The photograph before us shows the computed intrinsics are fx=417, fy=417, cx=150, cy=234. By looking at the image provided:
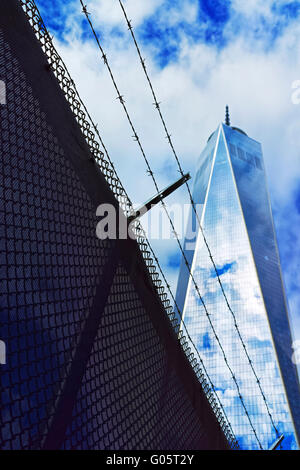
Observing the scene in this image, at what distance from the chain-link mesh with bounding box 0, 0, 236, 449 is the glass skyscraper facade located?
6442 cm

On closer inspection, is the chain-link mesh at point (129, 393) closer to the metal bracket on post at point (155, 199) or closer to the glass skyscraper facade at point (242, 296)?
the metal bracket on post at point (155, 199)

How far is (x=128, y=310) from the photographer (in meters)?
Answer: 7.24

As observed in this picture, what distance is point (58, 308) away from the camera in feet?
18.1

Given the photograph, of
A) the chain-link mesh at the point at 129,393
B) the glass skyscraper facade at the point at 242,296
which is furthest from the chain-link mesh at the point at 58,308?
the glass skyscraper facade at the point at 242,296

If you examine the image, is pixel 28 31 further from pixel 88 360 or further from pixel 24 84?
pixel 88 360

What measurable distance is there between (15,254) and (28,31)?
353cm

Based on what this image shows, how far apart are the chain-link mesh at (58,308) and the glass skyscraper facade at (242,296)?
64416mm

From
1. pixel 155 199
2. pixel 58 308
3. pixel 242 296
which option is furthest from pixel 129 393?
pixel 242 296

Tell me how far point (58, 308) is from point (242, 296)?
83.3 m

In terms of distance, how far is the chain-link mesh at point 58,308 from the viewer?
4648 mm

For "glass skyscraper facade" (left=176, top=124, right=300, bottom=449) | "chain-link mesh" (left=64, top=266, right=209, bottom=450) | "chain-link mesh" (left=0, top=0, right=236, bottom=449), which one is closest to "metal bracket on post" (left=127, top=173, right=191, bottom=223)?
"chain-link mesh" (left=0, top=0, right=236, bottom=449)

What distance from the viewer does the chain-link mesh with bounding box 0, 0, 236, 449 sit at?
465 cm

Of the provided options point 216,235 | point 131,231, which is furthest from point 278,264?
point 131,231

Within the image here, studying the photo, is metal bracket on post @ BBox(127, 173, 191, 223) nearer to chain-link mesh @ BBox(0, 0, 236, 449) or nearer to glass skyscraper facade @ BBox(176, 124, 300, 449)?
chain-link mesh @ BBox(0, 0, 236, 449)
